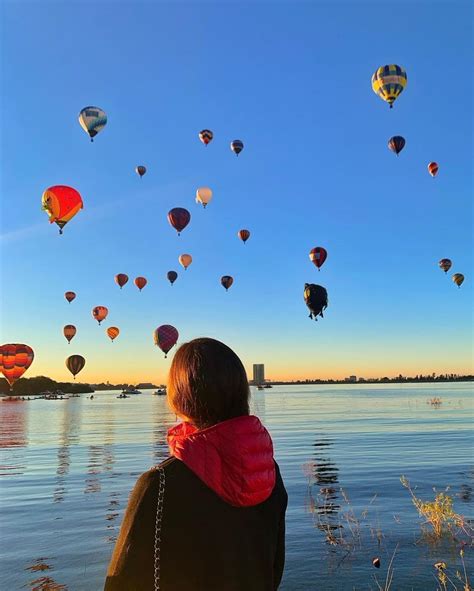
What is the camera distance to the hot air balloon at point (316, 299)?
1763 inches

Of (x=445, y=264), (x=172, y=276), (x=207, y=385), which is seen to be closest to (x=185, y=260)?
(x=172, y=276)

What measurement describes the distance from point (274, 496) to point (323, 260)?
49.6m

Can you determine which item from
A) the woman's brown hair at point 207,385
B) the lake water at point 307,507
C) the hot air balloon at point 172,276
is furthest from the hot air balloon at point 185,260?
the woman's brown hair at point 207,385

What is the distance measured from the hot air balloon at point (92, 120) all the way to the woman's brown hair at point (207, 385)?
45.5 m

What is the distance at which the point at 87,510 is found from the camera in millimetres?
18547

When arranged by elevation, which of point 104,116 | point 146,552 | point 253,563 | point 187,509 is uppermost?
point 104,116

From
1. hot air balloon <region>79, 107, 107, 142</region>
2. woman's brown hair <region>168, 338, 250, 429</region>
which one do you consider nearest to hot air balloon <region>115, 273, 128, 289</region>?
hot air balloon <region>79, 107, 107, 142</region>

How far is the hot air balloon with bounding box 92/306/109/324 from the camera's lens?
6881 cm

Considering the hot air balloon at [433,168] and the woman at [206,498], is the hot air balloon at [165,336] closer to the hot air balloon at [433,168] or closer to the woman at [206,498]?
the hot air balloon at [433,168]

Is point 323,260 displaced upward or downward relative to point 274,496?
upward

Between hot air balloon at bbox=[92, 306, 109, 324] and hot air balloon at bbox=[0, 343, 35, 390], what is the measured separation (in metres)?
12.6

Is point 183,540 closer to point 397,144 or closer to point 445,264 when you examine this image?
point 397,144

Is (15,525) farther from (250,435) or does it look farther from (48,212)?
(48,212)

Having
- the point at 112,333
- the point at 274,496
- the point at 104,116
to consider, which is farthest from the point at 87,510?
the point at 112,333
